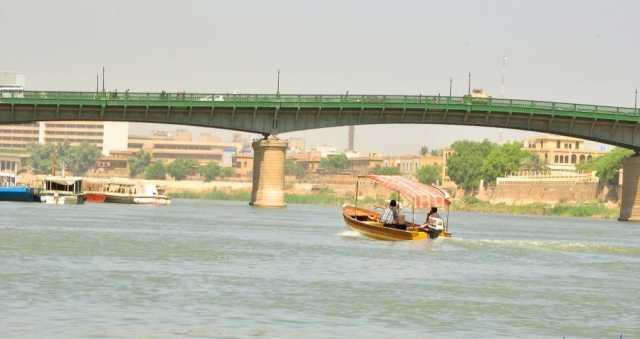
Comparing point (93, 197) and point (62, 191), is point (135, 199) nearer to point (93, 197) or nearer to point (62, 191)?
point (93, 197)

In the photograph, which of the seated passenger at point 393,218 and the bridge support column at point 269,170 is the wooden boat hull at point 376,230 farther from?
the bridge support column at point 269,170

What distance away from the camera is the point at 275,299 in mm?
46844

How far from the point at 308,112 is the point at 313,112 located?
1.61 ft

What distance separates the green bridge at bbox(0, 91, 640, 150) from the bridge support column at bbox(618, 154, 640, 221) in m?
4.84

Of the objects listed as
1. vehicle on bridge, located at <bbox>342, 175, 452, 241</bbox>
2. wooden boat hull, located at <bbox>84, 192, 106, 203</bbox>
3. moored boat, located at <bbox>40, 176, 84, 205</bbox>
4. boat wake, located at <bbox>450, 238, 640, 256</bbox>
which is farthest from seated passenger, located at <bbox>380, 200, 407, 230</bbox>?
wooden boat hull, located at <bbox>84, 192, 106, 203</bbox>

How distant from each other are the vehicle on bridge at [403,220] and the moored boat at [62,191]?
6998 centimetres

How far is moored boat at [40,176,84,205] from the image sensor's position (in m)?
156

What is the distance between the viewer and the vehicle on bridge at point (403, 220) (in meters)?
78.6

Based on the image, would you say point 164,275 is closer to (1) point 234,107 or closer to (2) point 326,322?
(2) point 326,322

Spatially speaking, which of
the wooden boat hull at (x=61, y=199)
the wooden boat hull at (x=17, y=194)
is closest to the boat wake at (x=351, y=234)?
the wooden boat hull at (x=61, y=199)

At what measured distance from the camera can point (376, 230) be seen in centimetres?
8100

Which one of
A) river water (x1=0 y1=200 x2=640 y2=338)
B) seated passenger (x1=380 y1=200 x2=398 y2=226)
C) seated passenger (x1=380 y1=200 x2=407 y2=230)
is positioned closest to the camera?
river water (x1=0 y1=200 x2=640 y2=338)

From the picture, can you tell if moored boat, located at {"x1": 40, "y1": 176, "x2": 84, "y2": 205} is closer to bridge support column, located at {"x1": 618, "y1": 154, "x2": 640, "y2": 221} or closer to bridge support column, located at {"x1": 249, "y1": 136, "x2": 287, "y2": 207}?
bridge support column, located at {"x1": 249, "y1": 136, "x2": 287, "y2": 207}

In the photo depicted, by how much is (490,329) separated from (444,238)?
133ft
